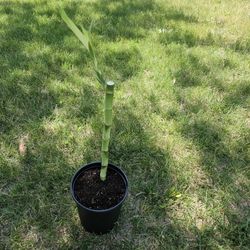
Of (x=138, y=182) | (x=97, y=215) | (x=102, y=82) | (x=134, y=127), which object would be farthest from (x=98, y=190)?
(x=134, y=127)

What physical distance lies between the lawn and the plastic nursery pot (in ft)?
0.29

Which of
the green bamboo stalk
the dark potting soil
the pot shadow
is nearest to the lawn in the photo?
the pot shadow

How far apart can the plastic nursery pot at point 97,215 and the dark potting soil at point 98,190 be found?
4 cm

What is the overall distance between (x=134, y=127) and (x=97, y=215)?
1.19m

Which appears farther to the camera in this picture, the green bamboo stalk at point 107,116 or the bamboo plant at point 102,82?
the green bamboo stalk at point 107,116

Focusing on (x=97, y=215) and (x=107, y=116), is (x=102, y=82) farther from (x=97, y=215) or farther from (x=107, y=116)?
(x=97, y=215)

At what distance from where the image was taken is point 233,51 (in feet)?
14.2

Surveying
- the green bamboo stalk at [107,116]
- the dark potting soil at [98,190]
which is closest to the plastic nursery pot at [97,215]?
the dark potting soil at [98,190]

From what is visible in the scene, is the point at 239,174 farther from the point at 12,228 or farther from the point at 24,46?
the point at 24,46

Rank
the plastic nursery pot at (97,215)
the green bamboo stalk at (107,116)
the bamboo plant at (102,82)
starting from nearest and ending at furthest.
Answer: the bamboo plant at (102,82), the green bamboo stalk at (107,116), the plastic nursery pot at (97,215)

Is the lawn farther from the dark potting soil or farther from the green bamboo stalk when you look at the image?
the green bamboo stalk

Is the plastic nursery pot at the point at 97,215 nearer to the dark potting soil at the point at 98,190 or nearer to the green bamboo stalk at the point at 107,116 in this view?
the dark potting soil at the point at 98,190

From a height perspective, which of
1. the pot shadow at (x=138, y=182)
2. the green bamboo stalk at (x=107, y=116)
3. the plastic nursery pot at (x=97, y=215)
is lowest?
the pot shadow at (x=138, y=182)

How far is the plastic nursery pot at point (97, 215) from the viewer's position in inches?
80.4
